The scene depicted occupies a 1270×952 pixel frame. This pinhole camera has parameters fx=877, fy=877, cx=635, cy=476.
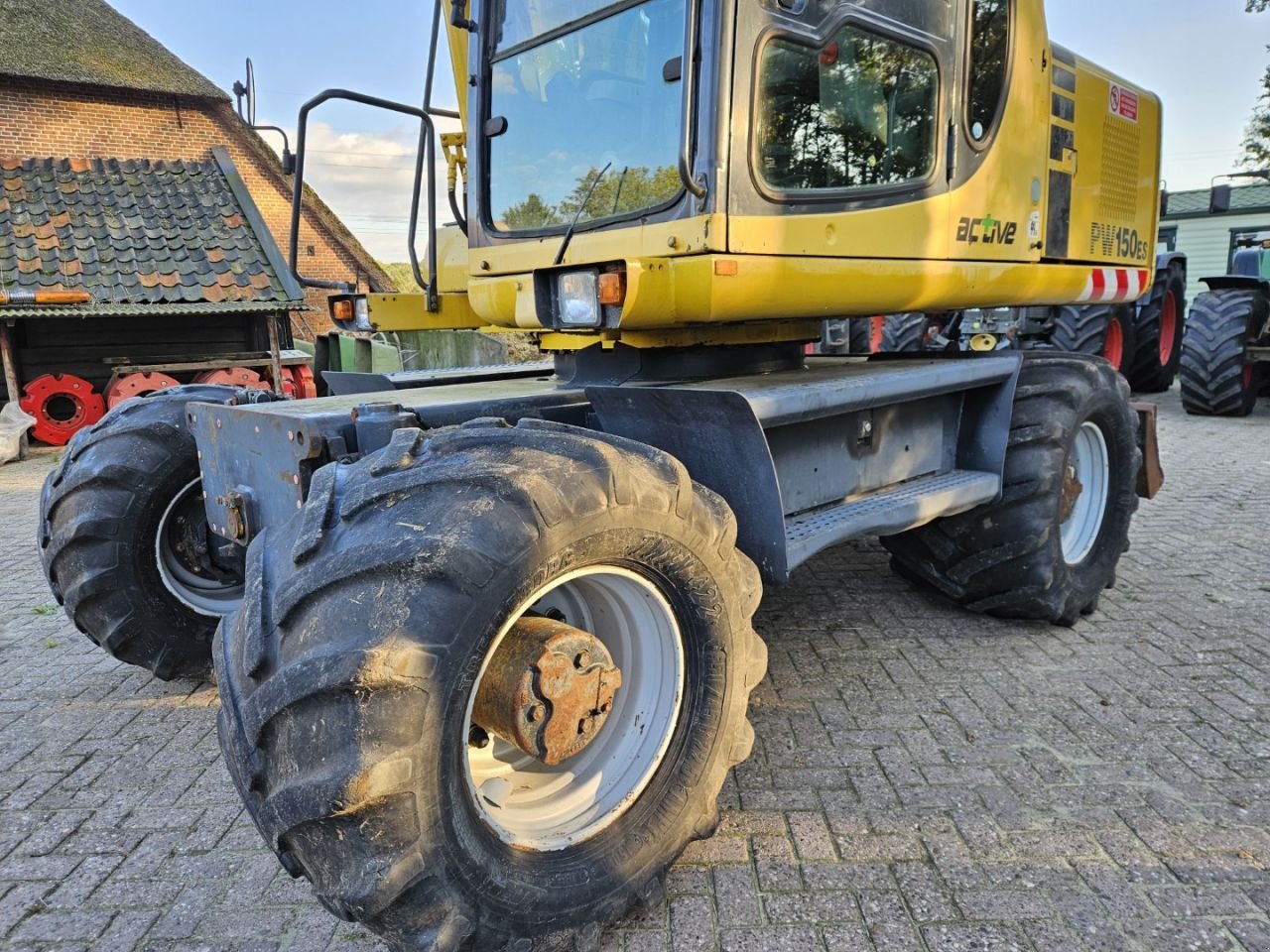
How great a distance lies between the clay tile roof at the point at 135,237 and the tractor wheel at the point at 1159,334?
445 inches

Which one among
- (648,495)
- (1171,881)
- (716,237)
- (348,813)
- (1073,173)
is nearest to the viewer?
(348,813)

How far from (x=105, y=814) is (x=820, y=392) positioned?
2689 mm

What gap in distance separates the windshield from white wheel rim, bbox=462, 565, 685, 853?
1316mm

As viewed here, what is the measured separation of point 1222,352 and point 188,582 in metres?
11.1

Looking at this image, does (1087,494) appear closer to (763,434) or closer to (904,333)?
(763,434)

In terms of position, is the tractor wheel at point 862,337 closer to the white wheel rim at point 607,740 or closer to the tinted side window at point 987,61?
the tinted side window at point 987,61

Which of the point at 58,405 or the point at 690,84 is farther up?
the point at 690,84

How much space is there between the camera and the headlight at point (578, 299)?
2781 mm

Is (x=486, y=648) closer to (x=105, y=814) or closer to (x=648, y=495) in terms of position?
(x=648, y=495)

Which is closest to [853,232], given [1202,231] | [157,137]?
[157,137]

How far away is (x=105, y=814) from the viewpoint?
279cm

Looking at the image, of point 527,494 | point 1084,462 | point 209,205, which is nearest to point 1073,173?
point 1084,462

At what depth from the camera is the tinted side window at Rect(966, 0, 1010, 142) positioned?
3.45 m

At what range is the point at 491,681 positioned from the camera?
2.14 m
